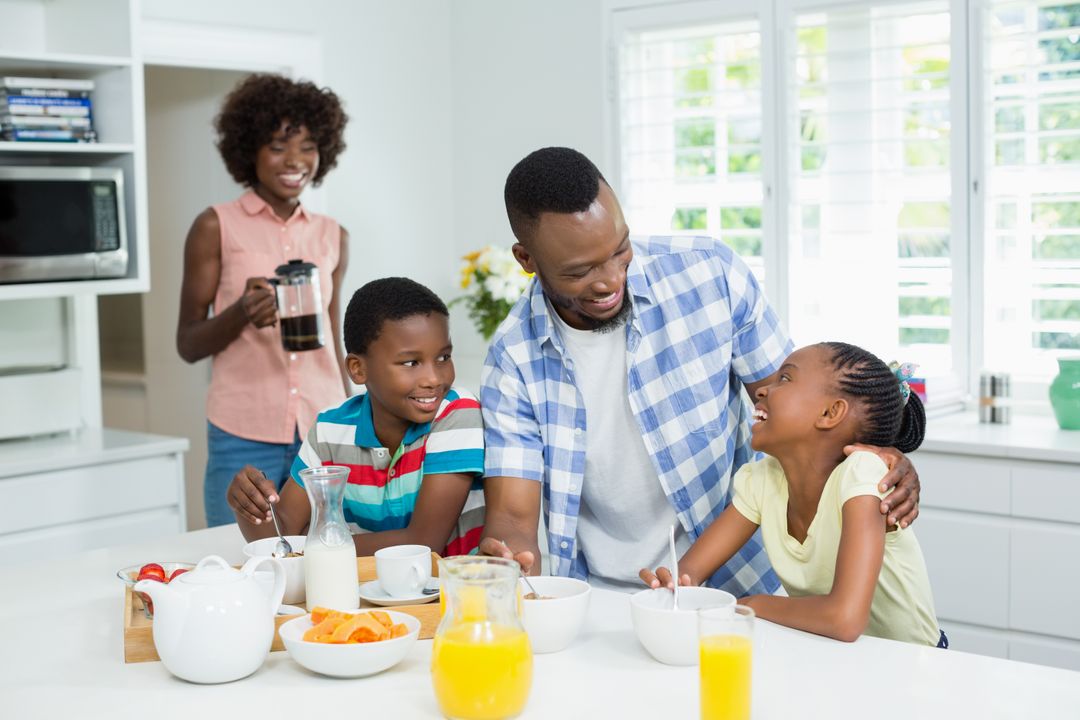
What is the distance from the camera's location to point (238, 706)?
1.27 m

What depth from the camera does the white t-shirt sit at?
1860 mm

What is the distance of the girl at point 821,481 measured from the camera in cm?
164

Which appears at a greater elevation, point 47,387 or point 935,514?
point 47,387

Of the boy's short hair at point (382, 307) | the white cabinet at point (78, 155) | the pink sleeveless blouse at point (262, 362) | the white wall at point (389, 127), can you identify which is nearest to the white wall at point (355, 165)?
the white wall at point (389, 127)

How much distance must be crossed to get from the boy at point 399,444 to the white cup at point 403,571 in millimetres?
207

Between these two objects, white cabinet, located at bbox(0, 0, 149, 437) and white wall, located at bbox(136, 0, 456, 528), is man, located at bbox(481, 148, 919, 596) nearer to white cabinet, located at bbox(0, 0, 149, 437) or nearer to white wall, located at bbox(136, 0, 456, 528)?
white cabinet, located at bbox(0, 0, 149, 437)

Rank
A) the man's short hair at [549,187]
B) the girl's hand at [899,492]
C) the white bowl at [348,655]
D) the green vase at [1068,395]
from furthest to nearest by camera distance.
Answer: the green vase at [1068,395], the man's short hair at [549,187], the girl's hand at [899,492], the white bowl at [348,655]

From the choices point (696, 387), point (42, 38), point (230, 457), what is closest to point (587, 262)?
point (696, 387)

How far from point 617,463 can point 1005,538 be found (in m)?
1.45

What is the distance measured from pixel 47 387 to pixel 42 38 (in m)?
0.99

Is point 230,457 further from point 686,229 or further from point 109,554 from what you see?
point 686,229

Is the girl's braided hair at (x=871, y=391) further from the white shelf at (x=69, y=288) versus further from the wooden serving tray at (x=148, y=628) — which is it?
the white shelf at (x=69, y=288)

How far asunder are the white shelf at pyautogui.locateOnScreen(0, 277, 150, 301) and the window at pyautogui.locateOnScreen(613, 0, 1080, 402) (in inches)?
68.6

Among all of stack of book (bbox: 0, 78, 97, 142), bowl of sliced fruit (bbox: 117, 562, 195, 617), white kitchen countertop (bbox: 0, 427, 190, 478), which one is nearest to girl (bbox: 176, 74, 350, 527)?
white kitchen countertop (bbox: 0, 427, 190, 478)
